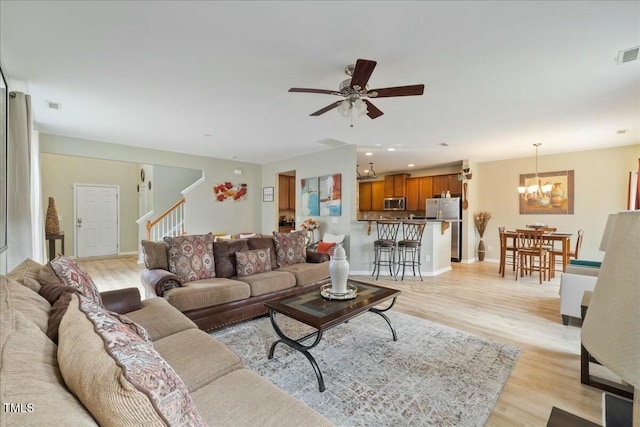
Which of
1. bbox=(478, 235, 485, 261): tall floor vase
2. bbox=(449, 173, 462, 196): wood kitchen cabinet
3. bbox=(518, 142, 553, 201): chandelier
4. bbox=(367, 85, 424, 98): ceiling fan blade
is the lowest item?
bbox=(478, 235, 485, 261): tall floor vase

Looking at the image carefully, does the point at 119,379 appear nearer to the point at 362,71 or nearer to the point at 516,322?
the point at 362,71

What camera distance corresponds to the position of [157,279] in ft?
8.79

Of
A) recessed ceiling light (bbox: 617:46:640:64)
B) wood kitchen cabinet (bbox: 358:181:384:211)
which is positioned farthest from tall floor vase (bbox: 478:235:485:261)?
recessed ceiling light (bbox: 617:46:640:64)

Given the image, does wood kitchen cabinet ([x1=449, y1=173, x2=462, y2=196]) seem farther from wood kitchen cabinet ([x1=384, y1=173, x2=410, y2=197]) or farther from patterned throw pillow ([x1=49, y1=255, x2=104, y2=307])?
patterned throw pillow ([x1=49, y1=255, x2=104, y2=307])

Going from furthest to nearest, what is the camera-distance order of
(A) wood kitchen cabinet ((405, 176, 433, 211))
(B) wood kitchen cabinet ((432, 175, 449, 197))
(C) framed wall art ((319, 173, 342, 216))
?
1. (A) wood kitchen cabinet ((405, 176, 433, 211))
2. (B) wood kitchen cabinet ((432, 175, 449, 197))
3. (C) framed wall art ((319, 173, 342, 216))

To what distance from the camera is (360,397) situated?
1.85 m

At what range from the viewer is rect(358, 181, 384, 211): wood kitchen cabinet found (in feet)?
29.5

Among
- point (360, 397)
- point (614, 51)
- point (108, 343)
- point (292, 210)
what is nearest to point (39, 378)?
point (108, 343)

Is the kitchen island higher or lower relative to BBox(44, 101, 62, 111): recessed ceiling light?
lower

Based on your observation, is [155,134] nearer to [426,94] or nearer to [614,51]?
[426,94]

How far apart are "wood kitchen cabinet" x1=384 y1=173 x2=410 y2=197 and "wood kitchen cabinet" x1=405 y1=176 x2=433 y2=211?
5.3 inches

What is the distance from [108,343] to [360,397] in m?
1.63

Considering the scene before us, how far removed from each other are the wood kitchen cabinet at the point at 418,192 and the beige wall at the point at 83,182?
800 cm

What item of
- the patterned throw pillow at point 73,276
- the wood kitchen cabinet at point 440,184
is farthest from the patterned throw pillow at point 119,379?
the wood kitchen cabinet at point 440,184
